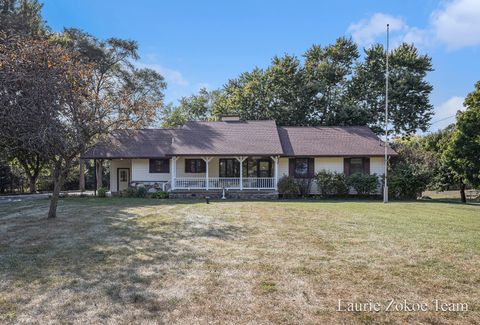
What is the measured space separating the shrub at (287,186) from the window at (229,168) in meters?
3.73

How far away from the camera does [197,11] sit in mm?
14594

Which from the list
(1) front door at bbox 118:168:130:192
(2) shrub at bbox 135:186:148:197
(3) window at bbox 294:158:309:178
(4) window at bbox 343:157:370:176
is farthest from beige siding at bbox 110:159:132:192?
(4) window at bbox 343:157:370:176

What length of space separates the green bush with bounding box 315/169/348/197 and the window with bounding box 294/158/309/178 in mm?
1283

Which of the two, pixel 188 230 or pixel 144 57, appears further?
pixel 144 57

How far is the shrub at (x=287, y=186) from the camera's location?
2148 cm

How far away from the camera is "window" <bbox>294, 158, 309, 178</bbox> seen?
23.2 metres

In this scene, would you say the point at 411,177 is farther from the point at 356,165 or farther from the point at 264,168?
the point at 264,168

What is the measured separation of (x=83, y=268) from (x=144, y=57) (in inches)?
1063

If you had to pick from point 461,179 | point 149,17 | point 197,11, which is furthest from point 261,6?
point 461,179

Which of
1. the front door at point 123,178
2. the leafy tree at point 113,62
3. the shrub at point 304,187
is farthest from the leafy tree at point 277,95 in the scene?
the front door at point 123,178

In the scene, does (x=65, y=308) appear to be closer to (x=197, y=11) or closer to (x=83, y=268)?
(x=83, y=268)

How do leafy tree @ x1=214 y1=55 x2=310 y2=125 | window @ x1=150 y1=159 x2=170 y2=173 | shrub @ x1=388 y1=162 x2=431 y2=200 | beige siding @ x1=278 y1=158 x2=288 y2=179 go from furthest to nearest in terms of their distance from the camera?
leafy tree @ x1=214 y1=55 x2=310 y2=125 < window @ x1=150 y1=159 x2=170 y2=173 < beige siding @ x1=278 y1=158 x2=288 y2=179 < shrub @ x1=388 y1=162 x2=431 y2=200

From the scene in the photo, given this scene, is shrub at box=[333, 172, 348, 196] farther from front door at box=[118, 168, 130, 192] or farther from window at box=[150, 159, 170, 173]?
front door at box=[118, 168, 130, 192]

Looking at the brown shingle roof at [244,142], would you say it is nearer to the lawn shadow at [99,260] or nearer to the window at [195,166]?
the window at [195,166]
